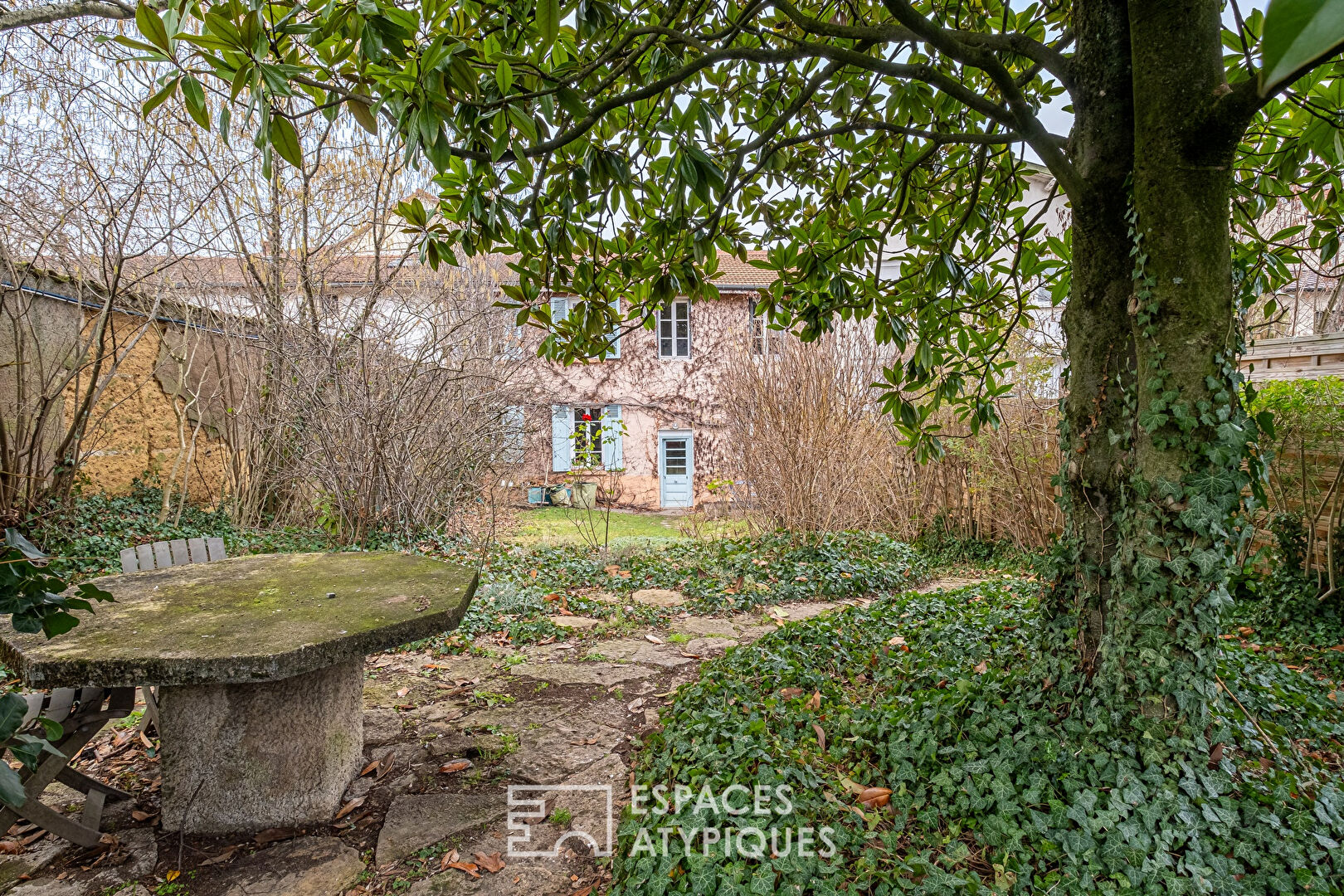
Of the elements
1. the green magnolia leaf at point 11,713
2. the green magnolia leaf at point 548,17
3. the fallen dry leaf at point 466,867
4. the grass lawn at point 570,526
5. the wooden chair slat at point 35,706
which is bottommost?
the fallen dry leaf at point 466,867

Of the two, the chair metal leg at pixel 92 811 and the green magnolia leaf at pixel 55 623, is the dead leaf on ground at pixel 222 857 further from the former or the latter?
the green magnolia leaf at pixel 55 623

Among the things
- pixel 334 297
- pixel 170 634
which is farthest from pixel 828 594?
pixel 334 297

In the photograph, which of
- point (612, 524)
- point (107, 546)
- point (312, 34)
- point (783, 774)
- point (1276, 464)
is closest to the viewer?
point (312, 34)

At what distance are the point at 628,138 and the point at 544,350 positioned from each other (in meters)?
1.19

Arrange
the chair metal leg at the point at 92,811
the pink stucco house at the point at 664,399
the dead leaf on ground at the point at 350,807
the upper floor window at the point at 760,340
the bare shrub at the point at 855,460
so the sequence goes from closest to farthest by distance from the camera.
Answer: the chair metal leg at the point at 92,811
the dead leaf on ground at the point at 350,807
the bare shrub at the point at 855,460
the upper floor window at the point at 760,340
the pink stucco house at the point at 664,399

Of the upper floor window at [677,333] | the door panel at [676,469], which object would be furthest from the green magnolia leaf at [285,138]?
the door panel at [676,469]

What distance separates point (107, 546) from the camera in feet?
17.2

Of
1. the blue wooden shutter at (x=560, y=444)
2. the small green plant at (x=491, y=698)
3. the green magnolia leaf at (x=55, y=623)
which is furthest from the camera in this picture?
the blue wooden shutter at (x=560, y=444)

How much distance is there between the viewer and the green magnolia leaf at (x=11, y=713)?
3.75ft

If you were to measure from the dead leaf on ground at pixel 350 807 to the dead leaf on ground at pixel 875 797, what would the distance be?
1977 mm

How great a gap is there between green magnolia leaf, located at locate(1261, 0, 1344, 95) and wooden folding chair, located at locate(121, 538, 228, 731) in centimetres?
398

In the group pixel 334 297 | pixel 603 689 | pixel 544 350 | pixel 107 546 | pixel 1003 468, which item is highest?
pixel 334 297

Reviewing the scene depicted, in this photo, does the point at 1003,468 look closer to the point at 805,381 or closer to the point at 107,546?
the point at 805,381

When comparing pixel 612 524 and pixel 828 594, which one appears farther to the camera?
pixel 612 524
